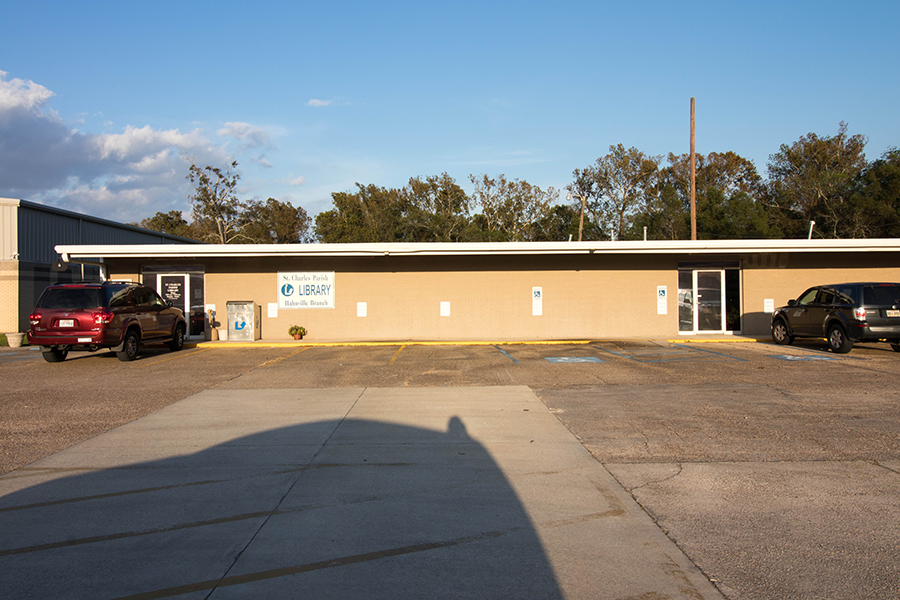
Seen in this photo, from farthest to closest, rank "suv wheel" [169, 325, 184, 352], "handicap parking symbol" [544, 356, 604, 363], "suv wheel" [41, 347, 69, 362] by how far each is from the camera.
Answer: "suv wheel" [169, 325, 184, 352] < "suv wheel" [41, 347, 69, 362] < "handicap parking symbol" [544, 356, 604, 363]

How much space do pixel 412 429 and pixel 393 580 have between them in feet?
12.8

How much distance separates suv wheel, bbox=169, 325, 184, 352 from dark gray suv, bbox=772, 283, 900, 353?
57.5 feet

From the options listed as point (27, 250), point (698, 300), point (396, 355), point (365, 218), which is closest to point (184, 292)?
point (396, 355)

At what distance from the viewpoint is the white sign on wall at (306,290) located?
20656 mm

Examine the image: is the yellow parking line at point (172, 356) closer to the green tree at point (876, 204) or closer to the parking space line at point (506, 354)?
the parking space line at point (506, 354)

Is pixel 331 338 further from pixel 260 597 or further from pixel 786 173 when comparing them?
pixel 786 173

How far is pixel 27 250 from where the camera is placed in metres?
26.5

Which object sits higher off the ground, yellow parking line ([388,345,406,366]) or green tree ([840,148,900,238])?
green tree ([840,148,900,238])

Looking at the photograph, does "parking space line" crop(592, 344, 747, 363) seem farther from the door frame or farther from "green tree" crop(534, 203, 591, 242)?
"green tree" crop(534, 203, 591, 242)

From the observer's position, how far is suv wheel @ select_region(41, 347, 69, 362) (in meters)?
14.6

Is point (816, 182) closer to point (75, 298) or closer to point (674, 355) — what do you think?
point (674, 355)

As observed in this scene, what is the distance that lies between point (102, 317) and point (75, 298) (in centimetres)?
91

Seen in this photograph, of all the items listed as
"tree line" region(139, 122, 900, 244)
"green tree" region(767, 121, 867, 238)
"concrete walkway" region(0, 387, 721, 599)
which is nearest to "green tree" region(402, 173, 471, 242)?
"tree line" region(139, 122, 900, 244)

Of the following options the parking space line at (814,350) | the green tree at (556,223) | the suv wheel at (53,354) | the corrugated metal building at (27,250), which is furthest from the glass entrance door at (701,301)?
the green tree at (556,223)
